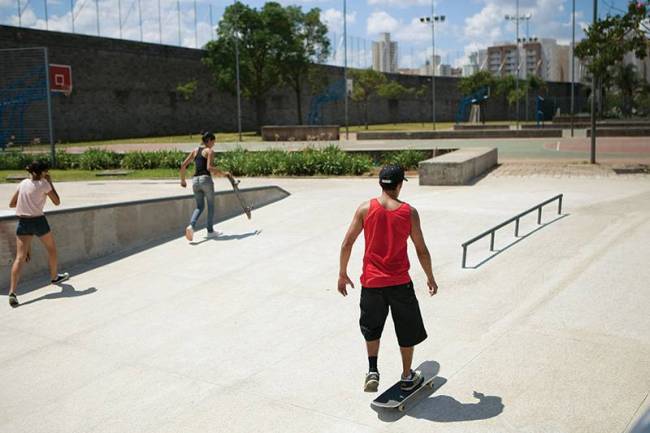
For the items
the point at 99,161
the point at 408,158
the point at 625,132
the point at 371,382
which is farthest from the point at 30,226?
the point at 625,132

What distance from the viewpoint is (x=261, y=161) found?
20.0 m

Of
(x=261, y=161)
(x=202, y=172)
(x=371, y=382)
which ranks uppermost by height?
(x=202, y=172)

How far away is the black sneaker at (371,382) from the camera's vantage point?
4.78 metres

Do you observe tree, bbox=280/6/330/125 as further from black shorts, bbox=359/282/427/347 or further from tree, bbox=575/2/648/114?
black shorts, bbox=359/282/427/347

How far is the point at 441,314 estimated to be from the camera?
21.7ft

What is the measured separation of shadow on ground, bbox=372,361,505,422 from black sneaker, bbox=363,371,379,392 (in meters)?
0.22

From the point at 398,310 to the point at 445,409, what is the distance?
74 cm

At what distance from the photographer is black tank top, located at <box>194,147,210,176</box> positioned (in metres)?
10.1

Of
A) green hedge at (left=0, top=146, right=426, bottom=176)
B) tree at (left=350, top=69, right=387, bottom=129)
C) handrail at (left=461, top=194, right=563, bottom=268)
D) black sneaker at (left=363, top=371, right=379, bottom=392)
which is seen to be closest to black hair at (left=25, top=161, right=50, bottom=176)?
black sneaker at (left=363, top=371, right=379, bottom=392)

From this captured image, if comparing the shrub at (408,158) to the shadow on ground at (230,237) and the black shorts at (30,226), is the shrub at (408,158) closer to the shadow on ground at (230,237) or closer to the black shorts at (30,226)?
the shadow on ground at (230,237)

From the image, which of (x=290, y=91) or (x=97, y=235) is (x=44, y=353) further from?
(x=290, y=91)

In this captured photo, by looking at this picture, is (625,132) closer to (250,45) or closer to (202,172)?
(250,45)

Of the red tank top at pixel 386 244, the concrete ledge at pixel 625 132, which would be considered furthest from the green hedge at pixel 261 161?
the concrete ledge at pixel 625 132

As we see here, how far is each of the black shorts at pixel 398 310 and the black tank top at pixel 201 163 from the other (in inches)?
237
